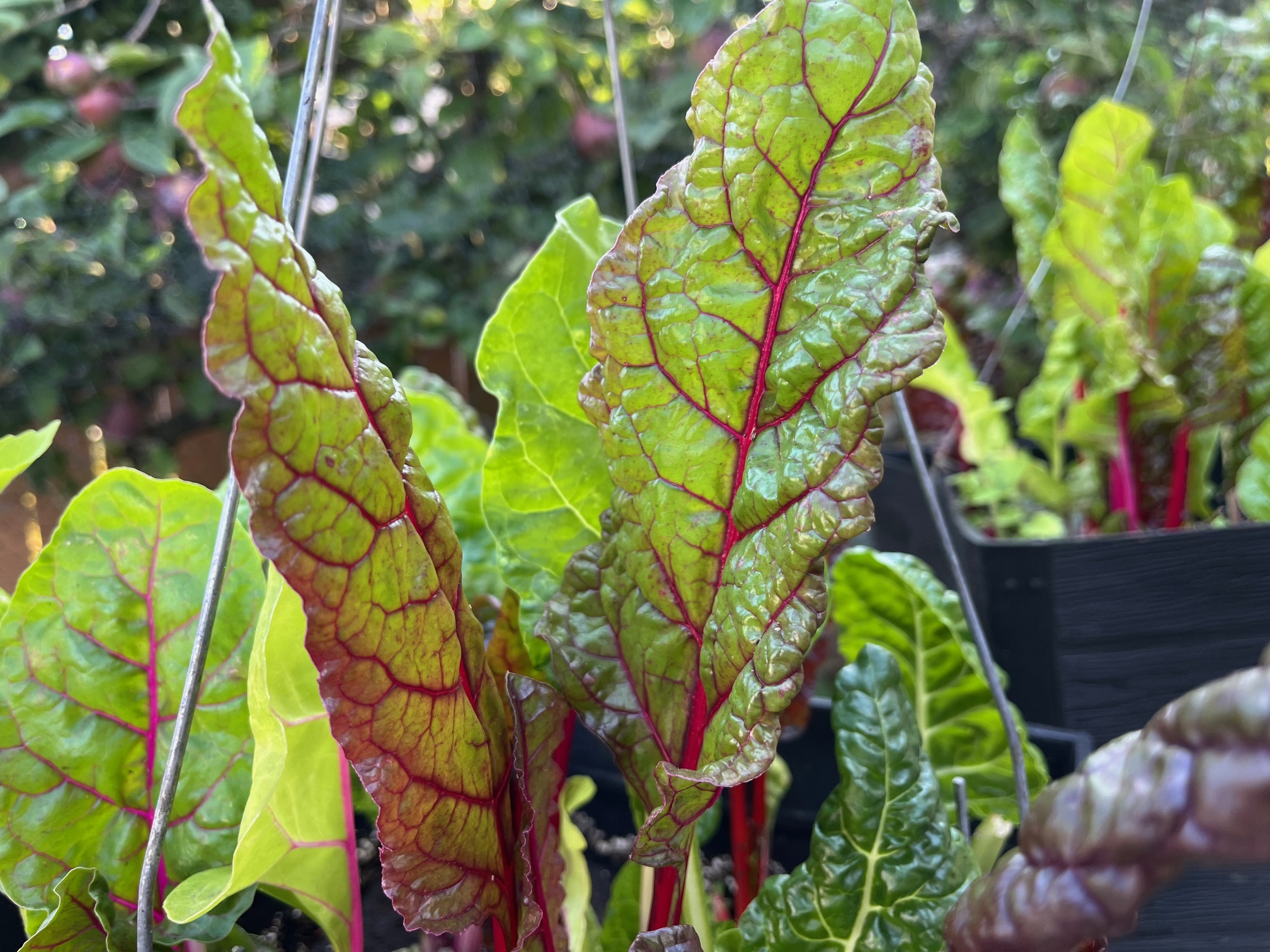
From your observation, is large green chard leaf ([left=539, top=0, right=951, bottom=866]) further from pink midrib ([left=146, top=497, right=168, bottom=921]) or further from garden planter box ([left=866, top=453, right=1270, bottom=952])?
garden planter box ([left=866, top=453, right=1270, bottom=952])

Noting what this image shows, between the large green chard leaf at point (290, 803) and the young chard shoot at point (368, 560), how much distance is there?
0.03 meters

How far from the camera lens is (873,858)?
1.23ft

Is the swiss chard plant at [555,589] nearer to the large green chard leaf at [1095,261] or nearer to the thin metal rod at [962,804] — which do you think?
the thin metal rod at [962,804]

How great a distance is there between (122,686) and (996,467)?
82 centimetres

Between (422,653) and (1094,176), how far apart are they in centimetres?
87

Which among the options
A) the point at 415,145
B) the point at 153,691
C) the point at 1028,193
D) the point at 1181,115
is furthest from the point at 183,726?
the point at 415,145

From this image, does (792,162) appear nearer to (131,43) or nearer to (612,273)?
(612,273)

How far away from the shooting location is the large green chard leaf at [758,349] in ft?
0.92

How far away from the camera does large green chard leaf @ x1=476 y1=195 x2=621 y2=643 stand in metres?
0.41

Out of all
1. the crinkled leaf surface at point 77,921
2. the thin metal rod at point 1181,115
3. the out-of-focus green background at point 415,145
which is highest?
the out-of-focus green background at point 415,145

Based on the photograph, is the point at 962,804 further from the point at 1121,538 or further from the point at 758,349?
the point at 1121,538

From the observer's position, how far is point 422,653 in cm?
30

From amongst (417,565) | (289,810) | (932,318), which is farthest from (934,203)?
(289,810)

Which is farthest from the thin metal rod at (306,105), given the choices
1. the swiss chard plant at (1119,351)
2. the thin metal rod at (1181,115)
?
the thin metal rod at (1181,115)
